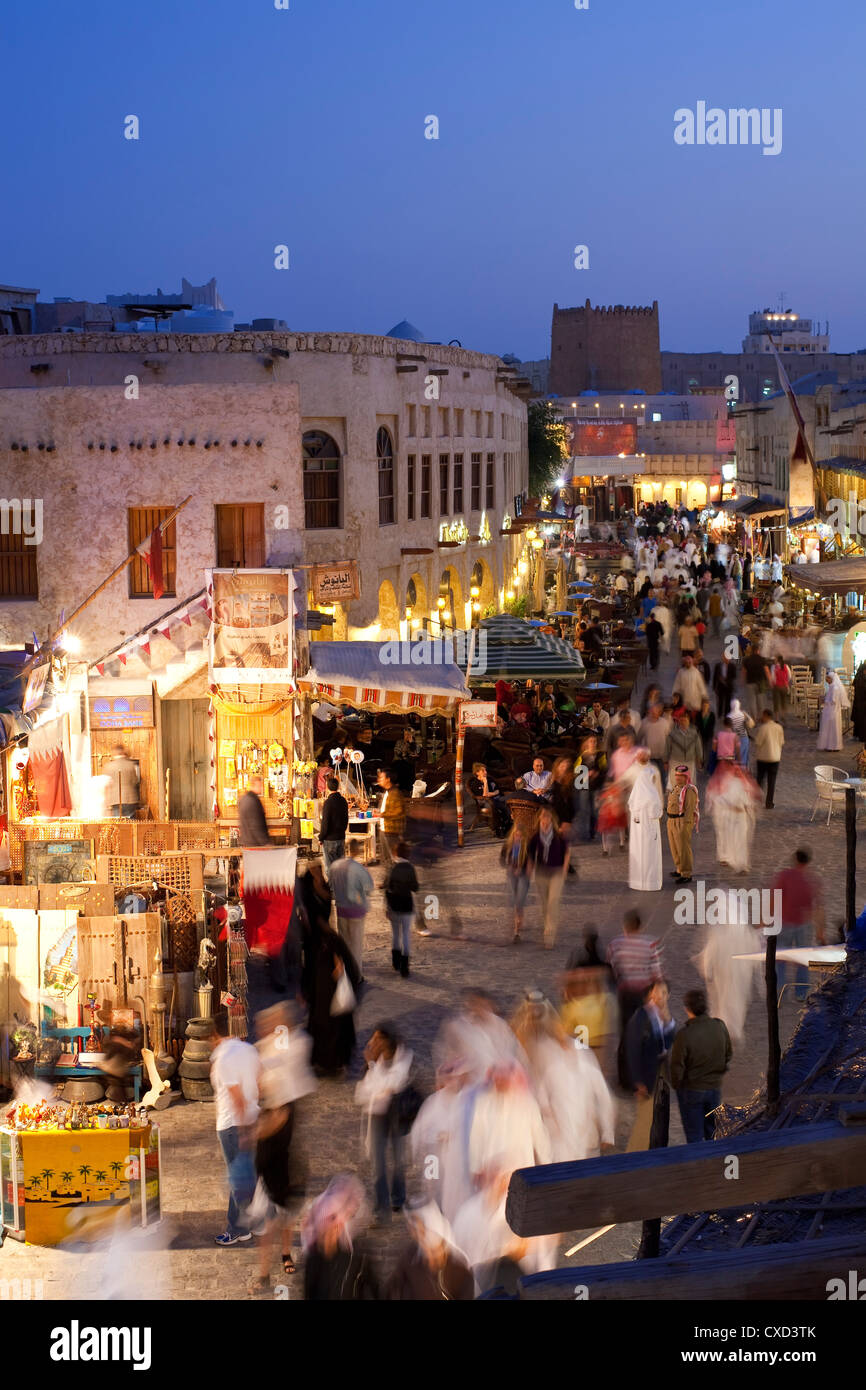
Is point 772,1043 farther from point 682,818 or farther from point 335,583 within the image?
point 335,583

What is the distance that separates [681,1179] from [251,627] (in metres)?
14.1

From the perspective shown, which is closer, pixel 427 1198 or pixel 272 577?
pixel 427 1198

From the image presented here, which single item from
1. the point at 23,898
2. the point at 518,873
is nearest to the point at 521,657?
the point at 518,873

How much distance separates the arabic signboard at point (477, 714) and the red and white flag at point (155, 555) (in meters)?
4.09

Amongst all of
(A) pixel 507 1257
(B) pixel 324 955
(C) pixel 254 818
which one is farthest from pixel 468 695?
(A) pixel 507 1257

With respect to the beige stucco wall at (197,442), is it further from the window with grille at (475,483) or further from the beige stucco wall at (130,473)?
the window with grille at (475,483)

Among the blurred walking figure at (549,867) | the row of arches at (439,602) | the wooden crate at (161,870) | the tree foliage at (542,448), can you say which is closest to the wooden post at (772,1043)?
the wooden crate at (161,870)

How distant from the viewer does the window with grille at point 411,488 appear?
2762 cm

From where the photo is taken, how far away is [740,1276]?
3520mm

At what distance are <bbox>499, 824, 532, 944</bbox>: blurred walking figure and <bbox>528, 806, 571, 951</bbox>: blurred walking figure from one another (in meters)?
0.09

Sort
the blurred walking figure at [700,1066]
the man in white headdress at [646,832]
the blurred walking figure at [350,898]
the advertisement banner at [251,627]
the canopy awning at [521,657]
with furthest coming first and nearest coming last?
the canopy awning at [521,657], the advertisement banner at [251,627], the man in white headdress at [646,832], the blurred walking figure at [350,898], the blurred walking figure at [700,1066]

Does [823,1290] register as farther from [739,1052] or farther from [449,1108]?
[739,1052]

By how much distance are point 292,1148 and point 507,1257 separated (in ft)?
7.15
